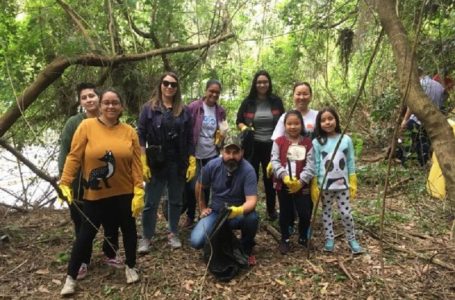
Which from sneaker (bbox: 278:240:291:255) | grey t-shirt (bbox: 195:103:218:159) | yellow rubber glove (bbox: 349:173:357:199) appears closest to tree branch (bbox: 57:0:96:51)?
grey t-shirt (bbox: 195:103:218:159)

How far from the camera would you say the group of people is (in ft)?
11.2

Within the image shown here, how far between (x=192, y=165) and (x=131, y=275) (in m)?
1.19

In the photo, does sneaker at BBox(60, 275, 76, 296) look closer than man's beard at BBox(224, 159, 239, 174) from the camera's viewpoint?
Yes

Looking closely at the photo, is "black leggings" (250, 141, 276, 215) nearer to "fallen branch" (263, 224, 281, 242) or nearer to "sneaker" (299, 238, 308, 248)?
"fallen branch" (263, 224, 281, 242)

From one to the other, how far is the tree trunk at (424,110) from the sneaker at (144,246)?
2848 mm

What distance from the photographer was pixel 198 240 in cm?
383

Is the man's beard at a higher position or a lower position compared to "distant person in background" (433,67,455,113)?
lower

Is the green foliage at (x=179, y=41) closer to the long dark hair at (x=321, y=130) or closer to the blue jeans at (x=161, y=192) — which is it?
the long dark hair at (x=321, y=130)

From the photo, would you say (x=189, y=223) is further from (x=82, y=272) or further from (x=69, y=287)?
(x=69, y=287)

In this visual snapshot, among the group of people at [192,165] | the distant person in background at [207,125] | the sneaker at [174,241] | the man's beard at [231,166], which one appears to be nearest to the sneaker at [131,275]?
the group of people at [192,165]

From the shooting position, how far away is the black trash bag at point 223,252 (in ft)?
12.0

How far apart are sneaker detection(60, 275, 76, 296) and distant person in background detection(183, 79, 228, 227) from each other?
5.07 feet

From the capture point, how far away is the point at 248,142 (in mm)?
4406

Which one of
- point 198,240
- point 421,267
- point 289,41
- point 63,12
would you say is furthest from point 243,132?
point 289,41
